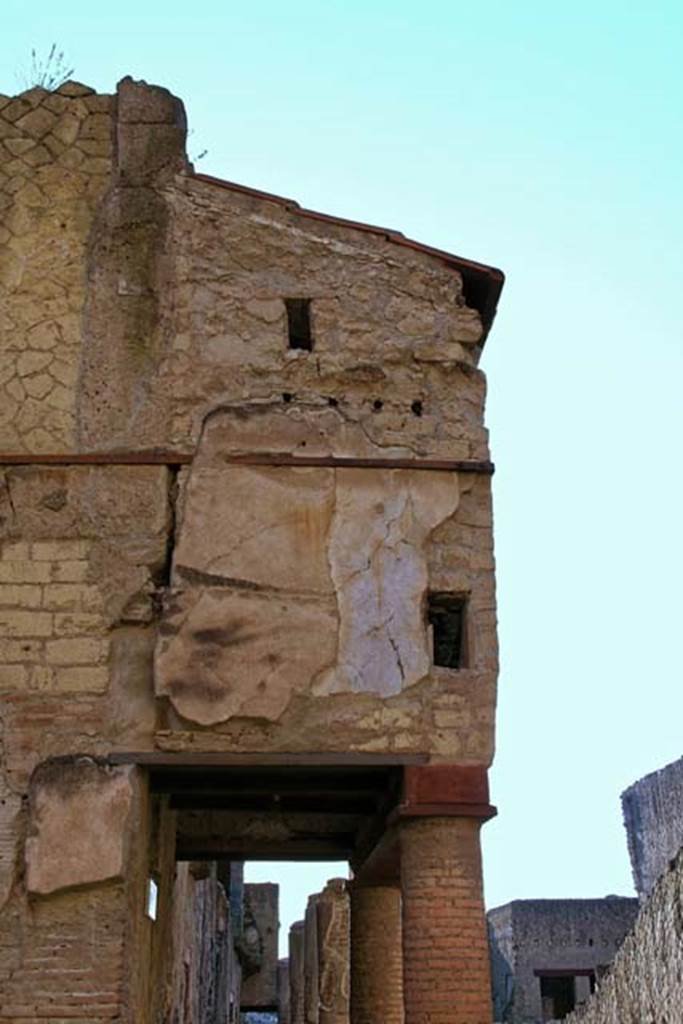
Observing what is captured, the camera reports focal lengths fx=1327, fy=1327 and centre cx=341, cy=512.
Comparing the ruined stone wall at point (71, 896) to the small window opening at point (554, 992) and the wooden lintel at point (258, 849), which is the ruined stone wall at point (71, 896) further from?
the small window opening at point (554, 992)

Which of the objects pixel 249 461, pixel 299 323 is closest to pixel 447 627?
pixel 249 461

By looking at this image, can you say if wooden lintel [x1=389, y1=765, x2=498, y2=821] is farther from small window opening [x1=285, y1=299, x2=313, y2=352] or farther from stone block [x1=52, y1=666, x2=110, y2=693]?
small window opening [x1=285, y1=299, x2=313, y2=352]

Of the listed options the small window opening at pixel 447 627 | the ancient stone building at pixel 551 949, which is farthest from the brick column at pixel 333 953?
the ancient stone building at pixel 551 949

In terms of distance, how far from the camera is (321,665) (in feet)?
27.0

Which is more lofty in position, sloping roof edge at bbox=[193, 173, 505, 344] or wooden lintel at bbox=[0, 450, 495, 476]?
sloping roof edge at bbox=[193, 173, 505, 344]

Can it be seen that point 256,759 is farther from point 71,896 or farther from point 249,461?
point 249,461

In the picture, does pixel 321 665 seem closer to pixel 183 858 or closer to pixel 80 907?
pixel 80 907

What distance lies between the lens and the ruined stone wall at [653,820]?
29094 mm

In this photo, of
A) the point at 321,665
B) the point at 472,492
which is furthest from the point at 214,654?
the point at 472,492

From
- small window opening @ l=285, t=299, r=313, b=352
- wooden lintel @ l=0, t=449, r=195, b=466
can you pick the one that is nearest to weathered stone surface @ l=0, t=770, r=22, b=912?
wooden lintel @ l=0, t=449, r=195, b=466

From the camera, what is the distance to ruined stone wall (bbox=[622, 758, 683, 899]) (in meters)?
29.1

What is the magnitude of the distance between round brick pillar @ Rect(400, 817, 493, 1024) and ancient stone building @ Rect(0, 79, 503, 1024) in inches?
0.6

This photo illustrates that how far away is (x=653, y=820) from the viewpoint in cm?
3042

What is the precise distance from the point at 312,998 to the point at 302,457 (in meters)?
11.3
